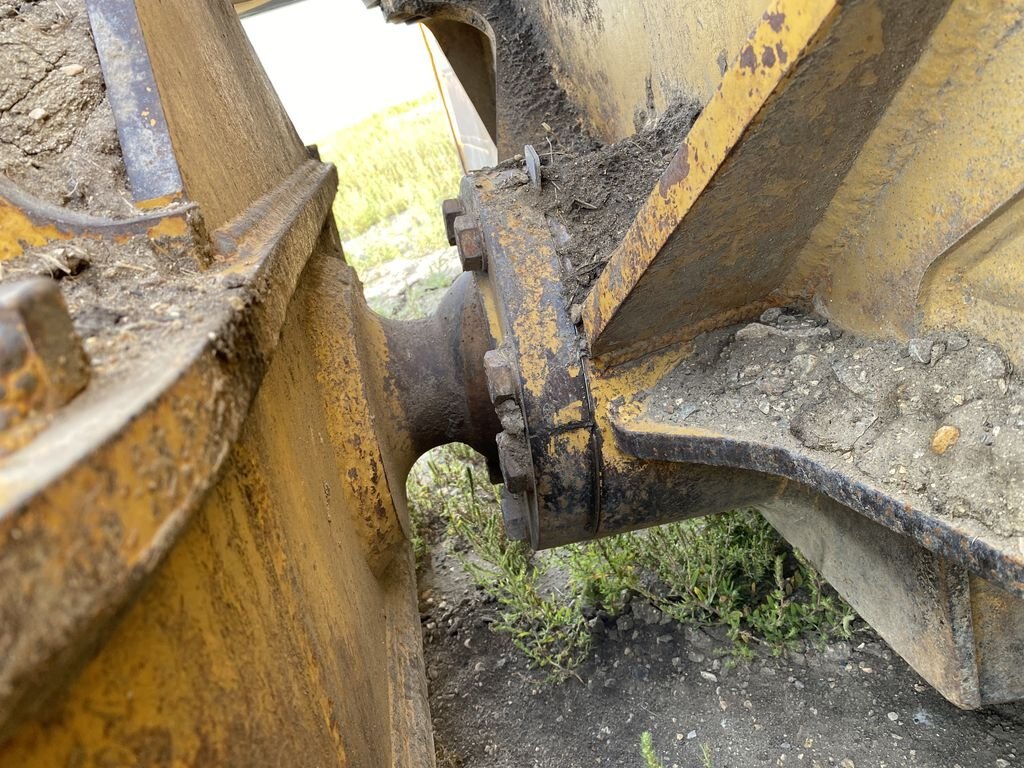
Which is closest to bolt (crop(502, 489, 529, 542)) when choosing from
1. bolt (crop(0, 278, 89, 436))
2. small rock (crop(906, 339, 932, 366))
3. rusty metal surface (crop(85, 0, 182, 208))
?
small rock (crop(906, 339, 932, 366))

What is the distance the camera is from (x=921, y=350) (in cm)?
108

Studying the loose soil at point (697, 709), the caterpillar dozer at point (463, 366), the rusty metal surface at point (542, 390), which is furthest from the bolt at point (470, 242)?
the loose soil at point (697, 709)

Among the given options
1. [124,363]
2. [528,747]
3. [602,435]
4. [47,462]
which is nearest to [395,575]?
[528,747]

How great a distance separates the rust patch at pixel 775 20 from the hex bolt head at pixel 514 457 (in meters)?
0.83

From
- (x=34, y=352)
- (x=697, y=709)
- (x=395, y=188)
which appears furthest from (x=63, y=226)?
(x=395, y=188)

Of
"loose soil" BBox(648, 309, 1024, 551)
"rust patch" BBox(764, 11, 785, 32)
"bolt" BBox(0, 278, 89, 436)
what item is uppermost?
"rust patch" BBox(764, 11, 785, 32)

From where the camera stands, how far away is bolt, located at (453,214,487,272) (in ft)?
5.72

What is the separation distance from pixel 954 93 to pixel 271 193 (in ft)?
4.11

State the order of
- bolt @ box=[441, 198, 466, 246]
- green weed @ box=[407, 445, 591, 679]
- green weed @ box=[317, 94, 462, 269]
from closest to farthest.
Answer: bolt @ box=[441, 198, 466, 246], green weed @ box=[407, 445, 591, 679], green weed @ box=[317, 94, 462, 269]

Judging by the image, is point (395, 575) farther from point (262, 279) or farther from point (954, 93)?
point (954, 93)

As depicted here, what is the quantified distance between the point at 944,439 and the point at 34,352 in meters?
0.96

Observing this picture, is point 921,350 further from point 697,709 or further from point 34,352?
point 697,709

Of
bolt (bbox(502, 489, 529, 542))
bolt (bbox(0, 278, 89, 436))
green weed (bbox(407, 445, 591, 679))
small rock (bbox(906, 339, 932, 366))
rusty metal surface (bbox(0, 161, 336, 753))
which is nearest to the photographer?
rusty metal surface (bbox(0, 161, 336, 753))

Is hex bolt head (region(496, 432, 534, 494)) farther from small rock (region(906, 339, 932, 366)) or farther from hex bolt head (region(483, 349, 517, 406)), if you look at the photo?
small rock (region(906, 339, 932, 366))
